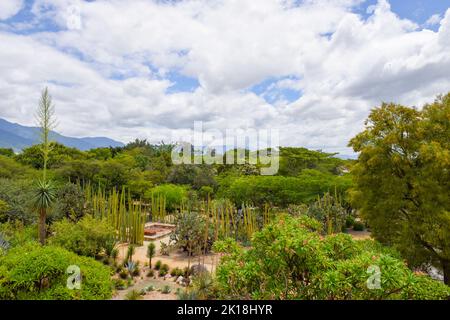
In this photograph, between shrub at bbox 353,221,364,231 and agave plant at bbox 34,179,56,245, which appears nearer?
agave plant at bbox 34,179,56,245

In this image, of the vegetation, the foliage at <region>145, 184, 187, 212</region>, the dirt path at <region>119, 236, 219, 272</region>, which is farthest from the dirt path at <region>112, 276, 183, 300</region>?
the foliage at <region>145, 184, 187, 212</region>

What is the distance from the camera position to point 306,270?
4301 mm

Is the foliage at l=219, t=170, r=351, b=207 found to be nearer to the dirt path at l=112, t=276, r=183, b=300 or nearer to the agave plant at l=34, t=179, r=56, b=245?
the dirt path at l=112, t=276, r=183, b=300

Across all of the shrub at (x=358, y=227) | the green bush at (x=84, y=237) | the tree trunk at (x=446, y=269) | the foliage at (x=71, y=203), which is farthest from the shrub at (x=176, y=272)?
the shrub at (x=358, y=227)

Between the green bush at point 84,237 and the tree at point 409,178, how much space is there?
24.9 feet

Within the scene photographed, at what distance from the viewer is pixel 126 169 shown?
22.1m

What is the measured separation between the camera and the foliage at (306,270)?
3695 mm

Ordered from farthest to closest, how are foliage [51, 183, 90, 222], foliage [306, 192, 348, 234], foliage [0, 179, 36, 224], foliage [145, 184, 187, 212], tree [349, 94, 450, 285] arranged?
foliage [145, 184, 187, 212] < foliage [306, 192, 348, 234] < foliage [51, 183, 90, 222] < foliage [0, 179, 36, 224] < tree [349, 94, 450, 285]

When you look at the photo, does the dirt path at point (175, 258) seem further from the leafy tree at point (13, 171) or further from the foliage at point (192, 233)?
the leafy tree at point (13, 171)

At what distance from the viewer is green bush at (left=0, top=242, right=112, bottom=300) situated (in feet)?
17.4

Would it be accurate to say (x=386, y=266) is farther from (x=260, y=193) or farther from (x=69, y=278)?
(x=260, y=193)

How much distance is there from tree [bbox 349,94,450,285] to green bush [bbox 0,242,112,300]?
20.8 ft

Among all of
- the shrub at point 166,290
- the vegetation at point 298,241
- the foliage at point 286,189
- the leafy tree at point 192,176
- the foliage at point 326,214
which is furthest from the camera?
the leafy tree at point 192,176
